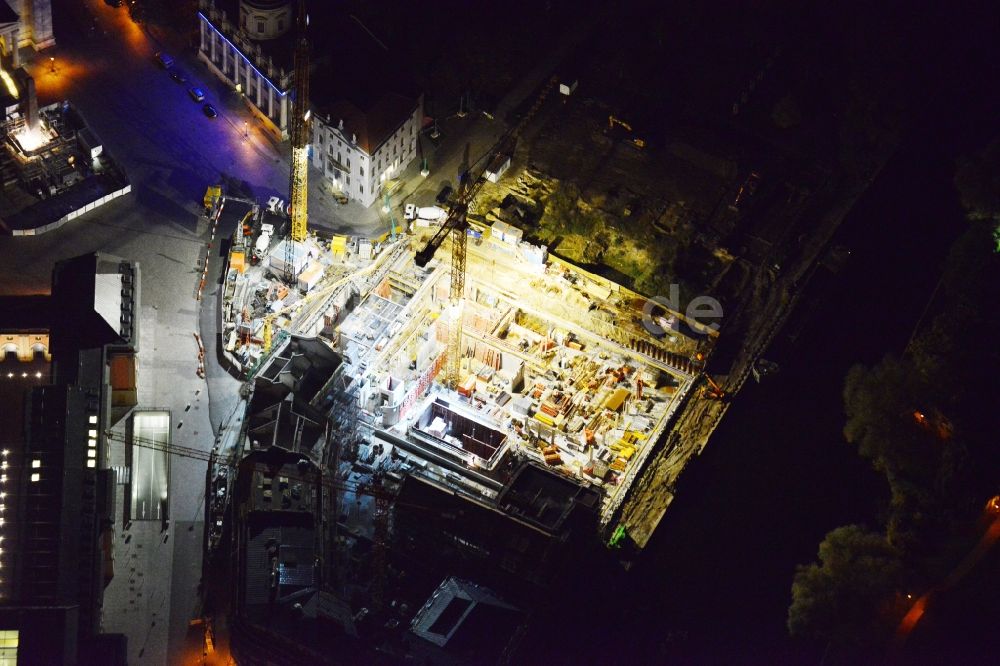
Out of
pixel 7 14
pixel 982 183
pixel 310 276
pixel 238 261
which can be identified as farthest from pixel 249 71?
pixel 982 183

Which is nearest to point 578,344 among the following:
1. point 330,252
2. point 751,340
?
point 751,340

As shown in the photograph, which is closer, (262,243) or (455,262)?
(455,262)

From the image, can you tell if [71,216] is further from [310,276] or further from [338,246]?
[338,246]

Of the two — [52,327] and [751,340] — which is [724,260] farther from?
[52,327]

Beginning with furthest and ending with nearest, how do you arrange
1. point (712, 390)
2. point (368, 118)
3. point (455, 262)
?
point (368, 118) < point (712, 390) < point (455, 262)

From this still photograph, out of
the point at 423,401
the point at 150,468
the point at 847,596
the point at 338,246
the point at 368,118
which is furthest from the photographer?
the point at 368,118

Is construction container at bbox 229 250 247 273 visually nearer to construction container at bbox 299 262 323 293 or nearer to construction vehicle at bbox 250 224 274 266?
construction vehicle at bbox 250 224 274 266

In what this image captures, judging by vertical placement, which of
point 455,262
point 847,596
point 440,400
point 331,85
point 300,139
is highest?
point 331,85
